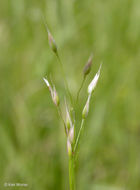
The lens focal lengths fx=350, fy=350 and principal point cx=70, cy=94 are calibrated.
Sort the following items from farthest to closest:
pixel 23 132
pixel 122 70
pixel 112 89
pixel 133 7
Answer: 1. pixel 133 7
2. pixel 122 70
3. pixel 112 89
4. pixel 23 132

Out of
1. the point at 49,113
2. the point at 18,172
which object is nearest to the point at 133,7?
the point at 49,113

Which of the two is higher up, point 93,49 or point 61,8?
point 61,8

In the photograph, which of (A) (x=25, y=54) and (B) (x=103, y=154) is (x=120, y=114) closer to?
(B) (x=103, y=154)

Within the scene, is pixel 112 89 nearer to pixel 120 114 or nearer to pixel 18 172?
pixel 120 114

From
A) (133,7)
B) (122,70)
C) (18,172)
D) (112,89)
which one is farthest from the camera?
(133,7)

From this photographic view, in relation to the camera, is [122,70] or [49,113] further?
[122,70]

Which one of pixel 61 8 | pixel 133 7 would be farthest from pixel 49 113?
pixel 133 7

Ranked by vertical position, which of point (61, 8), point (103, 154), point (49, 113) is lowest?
point (103, 154)
